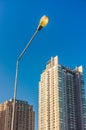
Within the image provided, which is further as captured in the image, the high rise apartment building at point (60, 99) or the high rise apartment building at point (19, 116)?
the high rise apartment building at point (19, 116)

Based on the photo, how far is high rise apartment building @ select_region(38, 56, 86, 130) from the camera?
11513 centimetres

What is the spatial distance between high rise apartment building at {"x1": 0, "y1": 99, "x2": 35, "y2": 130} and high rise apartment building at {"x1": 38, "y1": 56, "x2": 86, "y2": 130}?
41.6 ft

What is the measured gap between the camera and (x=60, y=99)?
11775 cm

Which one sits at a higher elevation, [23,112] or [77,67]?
[77,67]

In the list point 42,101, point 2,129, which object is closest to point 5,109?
point 2,129

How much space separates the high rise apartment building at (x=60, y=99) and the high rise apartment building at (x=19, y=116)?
12.7 meters

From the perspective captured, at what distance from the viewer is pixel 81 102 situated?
122500 millimetres

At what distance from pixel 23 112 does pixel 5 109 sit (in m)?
8.35

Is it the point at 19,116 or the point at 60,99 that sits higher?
the point at 60,99

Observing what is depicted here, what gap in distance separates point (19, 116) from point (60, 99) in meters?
24.3

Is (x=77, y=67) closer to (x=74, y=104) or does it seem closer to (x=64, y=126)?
(x=74, y=104)

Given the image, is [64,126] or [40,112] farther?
[40,112]

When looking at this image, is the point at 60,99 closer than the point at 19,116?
Yes

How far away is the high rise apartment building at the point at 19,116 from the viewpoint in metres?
129
